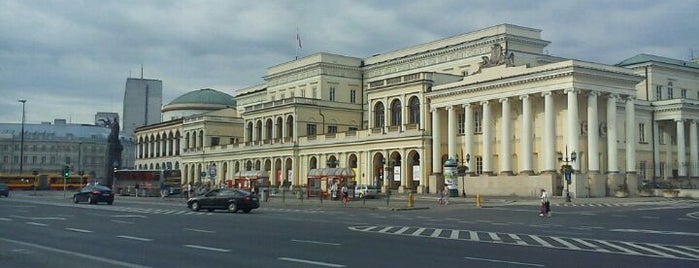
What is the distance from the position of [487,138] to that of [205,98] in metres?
77.2

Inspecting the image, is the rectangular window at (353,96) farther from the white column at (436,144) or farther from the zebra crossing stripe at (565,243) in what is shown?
the zebra crossing stripe at (565,243)

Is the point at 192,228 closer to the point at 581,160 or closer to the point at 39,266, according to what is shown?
the point at 39,266

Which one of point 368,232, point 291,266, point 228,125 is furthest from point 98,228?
point 228,125

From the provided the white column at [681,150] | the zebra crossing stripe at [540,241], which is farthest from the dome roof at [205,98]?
the zebra crossing stripe at [540,241]

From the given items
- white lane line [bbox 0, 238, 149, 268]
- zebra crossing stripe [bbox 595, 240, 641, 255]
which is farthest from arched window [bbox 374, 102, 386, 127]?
white lane line [bbox 0, 238, 149, 268]

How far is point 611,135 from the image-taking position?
219 feet

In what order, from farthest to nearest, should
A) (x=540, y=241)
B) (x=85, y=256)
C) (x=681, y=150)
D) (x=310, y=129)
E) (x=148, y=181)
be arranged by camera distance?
(x=310, y=129) < (x=148, y=181) < (x=681, y=150) < (x=540, y=241) < (x=85, y=256)

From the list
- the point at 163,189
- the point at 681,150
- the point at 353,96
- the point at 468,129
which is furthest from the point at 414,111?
the point at 681,150

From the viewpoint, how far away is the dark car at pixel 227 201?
43219 mm

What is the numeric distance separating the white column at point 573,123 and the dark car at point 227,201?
3204 cm

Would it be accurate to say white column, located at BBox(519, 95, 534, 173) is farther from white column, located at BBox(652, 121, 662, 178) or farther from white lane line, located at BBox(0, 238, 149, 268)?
white lane line, located at BBox(0, 238, 149, 268)

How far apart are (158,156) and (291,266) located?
123 m

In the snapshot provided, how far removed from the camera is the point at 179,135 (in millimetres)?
126562

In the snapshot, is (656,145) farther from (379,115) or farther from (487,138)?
(379,115)
